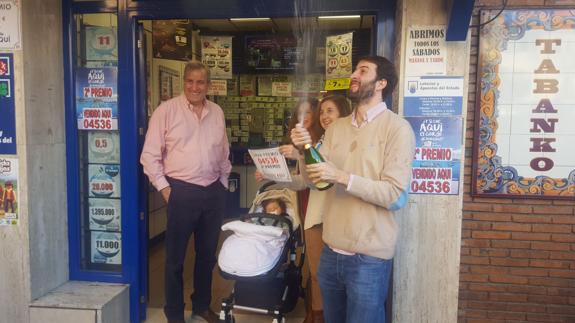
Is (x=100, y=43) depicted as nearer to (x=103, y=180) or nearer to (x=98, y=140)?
(x=98, y=140)

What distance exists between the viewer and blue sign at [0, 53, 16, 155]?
320 cm

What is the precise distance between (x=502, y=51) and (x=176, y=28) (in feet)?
9.22

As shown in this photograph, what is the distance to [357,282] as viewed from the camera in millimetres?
2254

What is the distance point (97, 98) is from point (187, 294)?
1.96 meters

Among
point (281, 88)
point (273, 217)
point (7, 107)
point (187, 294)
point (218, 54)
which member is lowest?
point (187, 294)

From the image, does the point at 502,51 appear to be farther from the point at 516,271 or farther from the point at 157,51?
the point at 157,51

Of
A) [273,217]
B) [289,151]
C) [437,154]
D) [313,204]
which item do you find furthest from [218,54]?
[437,154]

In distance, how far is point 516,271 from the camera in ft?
10.1

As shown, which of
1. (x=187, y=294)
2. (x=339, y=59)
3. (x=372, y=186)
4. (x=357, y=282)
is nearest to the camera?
(x=372, y=186)

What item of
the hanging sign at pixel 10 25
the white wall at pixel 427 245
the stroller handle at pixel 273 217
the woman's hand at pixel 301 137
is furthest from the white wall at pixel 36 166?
the white wall at pixel 427 245

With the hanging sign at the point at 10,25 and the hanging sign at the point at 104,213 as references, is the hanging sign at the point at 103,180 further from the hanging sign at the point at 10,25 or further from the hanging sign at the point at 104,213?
the hanging sign at the point at 10,25

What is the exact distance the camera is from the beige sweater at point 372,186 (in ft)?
7.07

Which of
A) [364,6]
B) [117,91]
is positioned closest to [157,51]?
[117,91]

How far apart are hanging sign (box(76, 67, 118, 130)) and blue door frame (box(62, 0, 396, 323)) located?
0.19 ft
